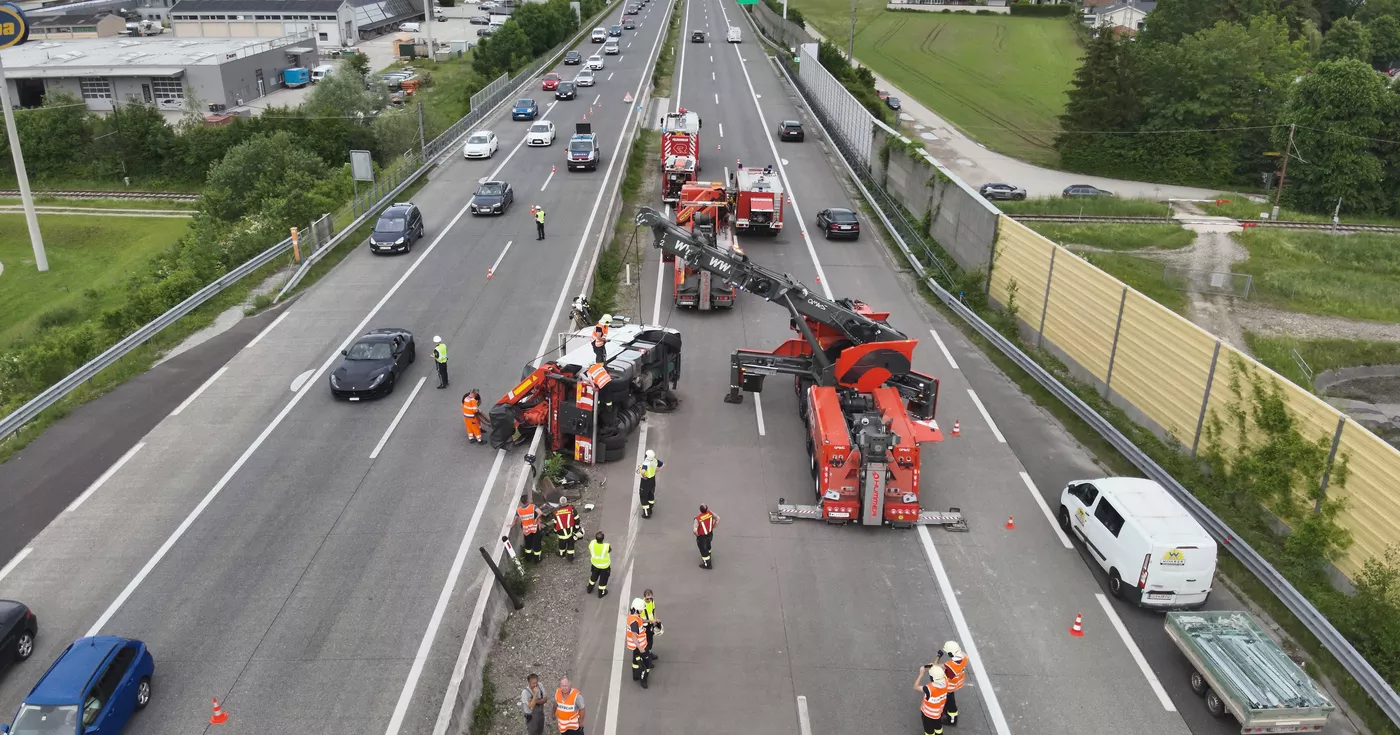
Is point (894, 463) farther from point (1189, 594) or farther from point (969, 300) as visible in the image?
point (969, 300)

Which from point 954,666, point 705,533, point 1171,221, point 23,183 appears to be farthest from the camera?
point 1171,221

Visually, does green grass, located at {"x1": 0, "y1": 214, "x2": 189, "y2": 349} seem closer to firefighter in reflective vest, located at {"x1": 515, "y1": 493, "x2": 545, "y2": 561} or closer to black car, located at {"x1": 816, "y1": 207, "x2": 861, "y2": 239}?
firefighter in reflective vest, located at {"x1": 515, "y1": 493, "x2": 545, "y2": 561}

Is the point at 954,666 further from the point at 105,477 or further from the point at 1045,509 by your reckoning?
the point at 105,477

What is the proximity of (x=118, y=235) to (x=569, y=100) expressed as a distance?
30713mm

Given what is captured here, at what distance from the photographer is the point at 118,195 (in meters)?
67.6

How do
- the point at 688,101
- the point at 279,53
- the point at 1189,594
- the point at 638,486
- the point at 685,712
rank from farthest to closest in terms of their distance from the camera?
the point at 279,53
the point at 688,101
the point at 638,486
the point at 1189,594
the point at 685,712

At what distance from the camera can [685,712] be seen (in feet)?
46.5

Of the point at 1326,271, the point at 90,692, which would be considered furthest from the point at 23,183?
the point at 1326,271

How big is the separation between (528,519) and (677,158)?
93.8 ft

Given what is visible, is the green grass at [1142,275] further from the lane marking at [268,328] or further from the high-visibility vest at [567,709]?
the lane marking at [268,328]

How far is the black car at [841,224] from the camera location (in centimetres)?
3831

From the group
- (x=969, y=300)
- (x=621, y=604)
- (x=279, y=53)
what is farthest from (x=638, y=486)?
(x=279, y=53)

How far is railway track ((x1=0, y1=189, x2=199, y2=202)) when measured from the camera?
216ft

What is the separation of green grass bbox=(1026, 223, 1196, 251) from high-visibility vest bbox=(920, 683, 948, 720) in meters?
33.6
